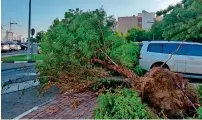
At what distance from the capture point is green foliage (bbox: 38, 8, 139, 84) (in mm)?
9750

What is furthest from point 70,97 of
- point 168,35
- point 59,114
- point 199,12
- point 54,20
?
point 168,35

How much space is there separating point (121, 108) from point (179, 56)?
31.7 feet

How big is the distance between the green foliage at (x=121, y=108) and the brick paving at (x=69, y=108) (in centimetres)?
55

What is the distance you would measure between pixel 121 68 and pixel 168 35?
19.8 metres

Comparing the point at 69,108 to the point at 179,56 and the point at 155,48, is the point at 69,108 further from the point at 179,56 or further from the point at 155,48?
the point at 155,48

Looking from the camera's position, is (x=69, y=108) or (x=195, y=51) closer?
(x=69, y=108)

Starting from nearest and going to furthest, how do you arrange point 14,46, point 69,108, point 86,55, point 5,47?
point 69,108, point 86,55, point 5,47, point 14,46

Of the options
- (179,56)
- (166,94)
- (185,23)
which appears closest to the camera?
(166,94)

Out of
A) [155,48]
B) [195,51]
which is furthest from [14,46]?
[195,51]

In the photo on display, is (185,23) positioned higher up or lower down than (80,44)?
higher up

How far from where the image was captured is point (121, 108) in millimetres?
5844

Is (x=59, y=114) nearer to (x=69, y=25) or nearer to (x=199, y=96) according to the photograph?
(x=199, y=96)

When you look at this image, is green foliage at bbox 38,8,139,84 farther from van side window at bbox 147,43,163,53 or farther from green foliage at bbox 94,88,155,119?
van side window at bbox 147,43,163,53

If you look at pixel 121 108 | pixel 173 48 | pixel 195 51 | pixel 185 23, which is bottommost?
pixel 121 108
